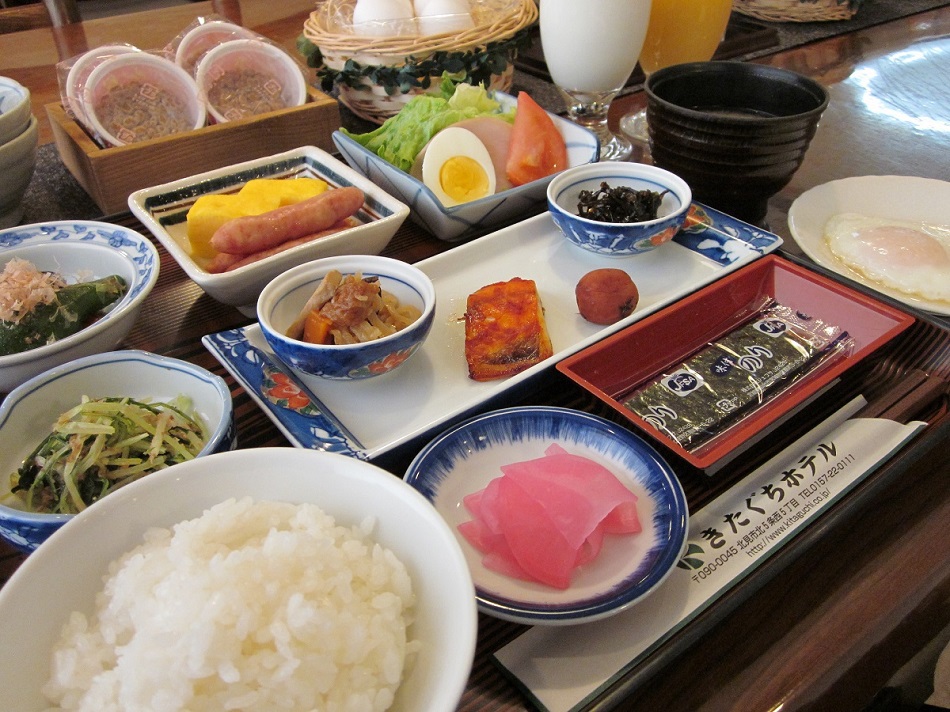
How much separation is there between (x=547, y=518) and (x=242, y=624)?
16.6 inches

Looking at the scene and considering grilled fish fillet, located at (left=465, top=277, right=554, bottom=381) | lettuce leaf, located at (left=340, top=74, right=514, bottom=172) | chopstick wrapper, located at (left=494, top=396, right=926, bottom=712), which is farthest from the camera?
lettuce leaf, located at (left=340, top=74, right=514, bottom=172)

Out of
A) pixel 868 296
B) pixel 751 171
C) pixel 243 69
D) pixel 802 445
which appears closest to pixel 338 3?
pixel 243 69

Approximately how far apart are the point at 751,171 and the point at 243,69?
1.45m

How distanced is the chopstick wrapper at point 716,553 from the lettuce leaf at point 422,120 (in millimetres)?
1177

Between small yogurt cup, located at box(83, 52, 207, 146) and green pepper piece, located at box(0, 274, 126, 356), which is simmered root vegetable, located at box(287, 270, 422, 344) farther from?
small yogurt cup, located at box(83, 52, 207, 146)

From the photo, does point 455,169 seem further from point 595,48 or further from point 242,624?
point 242,624

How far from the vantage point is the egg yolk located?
1.65 metres

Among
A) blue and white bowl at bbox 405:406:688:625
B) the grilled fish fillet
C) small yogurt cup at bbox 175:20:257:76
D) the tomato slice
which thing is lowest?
blue and white bowl at bbox 405:406:688:625

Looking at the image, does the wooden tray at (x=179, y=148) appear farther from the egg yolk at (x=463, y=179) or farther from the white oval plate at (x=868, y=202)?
the white oval plate at (x=868, y=202)

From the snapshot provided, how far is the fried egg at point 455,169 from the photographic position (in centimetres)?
164

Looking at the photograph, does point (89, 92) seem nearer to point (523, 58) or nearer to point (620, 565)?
point (523, 58)

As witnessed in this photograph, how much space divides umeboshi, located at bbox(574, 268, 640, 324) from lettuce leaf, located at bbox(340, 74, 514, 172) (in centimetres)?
68

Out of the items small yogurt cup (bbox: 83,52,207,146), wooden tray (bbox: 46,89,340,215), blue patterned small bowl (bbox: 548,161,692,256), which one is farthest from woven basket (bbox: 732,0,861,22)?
small yogurt cup (bbox: 83,52,207,146)

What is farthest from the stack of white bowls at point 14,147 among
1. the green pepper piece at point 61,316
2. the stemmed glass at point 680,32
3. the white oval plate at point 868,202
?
the white oval plate at point 868,202
